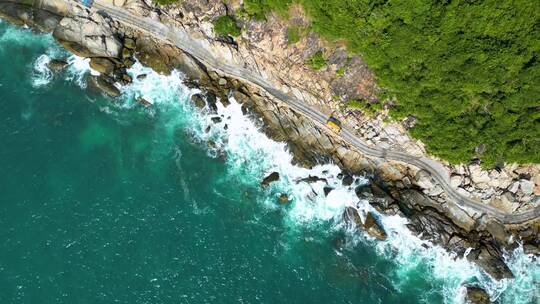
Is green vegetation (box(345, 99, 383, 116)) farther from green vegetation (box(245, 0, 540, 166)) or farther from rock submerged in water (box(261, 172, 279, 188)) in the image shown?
rock submerged in water (box(261, 172, 279, 188))

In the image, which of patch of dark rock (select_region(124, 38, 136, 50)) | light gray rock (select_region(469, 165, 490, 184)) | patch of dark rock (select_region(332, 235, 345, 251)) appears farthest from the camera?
patch of dark rock (select_region(124, 38, 136, 50))

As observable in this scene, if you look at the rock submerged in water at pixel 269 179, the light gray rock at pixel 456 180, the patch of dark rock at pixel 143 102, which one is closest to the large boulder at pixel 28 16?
the patch of dark rock at pixel 143 102

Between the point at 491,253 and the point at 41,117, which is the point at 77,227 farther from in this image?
the point at 491,253

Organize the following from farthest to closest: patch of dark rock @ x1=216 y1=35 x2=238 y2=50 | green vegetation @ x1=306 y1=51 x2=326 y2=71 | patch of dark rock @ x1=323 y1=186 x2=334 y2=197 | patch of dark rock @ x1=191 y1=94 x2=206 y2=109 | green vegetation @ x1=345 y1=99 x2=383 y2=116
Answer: patch of dark rock @ x1=191 y1=94 x2=206 y2=109 → patch of dark rock @ x1=323 y1=186 x2=334 y2=197 → patch of dark rock @ x1=216 y1=35 x2=238 y2=50 → green vegetation @ x1=345 y1=99 x2=383 y2=116 → green vegetation @ x1=306 y1=51 x2=326 y2=71

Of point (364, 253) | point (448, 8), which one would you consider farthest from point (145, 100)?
point (448, 8)

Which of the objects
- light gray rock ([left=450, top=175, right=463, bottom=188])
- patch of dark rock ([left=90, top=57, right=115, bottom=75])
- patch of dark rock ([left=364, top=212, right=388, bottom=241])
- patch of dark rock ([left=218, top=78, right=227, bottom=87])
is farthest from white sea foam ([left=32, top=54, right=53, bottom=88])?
light gray rock ([left=450, top=175, right=463, bottom=188])

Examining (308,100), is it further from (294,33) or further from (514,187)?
(514,187)

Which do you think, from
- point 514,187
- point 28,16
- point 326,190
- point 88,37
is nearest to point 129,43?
point 88,37
